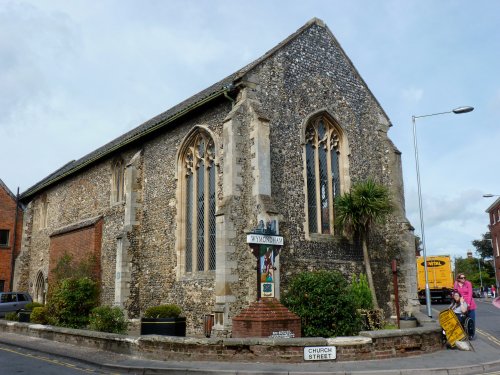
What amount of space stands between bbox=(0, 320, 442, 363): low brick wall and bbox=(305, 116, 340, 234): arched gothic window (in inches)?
253

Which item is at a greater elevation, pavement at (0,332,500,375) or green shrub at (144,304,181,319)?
green shrub at (144,304,181,319)

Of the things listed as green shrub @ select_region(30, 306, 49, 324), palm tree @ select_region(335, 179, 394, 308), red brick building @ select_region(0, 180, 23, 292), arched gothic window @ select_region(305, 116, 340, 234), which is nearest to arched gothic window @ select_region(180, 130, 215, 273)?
arched gothic window @ select_region(305, 116, 340, 234)

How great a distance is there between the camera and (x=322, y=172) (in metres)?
18.9

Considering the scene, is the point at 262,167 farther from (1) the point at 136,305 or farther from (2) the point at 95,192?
(2) the point at 95,192

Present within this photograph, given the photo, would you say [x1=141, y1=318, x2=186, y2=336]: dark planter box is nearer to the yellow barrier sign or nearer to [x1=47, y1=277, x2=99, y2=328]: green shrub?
[x1=47, y1=277, x2=99, y2=328]: green shrub

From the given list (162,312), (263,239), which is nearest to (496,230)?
(162,312)

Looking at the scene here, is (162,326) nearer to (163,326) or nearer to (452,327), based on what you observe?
(163,326)

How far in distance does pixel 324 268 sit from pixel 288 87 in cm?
659

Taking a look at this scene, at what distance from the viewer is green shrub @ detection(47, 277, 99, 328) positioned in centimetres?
1891

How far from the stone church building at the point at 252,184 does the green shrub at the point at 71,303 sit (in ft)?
4.23

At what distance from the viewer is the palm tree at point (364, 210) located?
1745 cm

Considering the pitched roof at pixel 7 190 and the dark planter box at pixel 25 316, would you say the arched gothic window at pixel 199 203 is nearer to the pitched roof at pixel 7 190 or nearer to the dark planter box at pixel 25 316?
the dark planter box at pixel 25 316

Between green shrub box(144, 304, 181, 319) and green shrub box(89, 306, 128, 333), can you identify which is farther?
green shrub box(144, 304, 181, 319)

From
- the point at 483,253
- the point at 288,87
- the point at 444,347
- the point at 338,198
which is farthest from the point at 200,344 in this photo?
the point at 483,253
